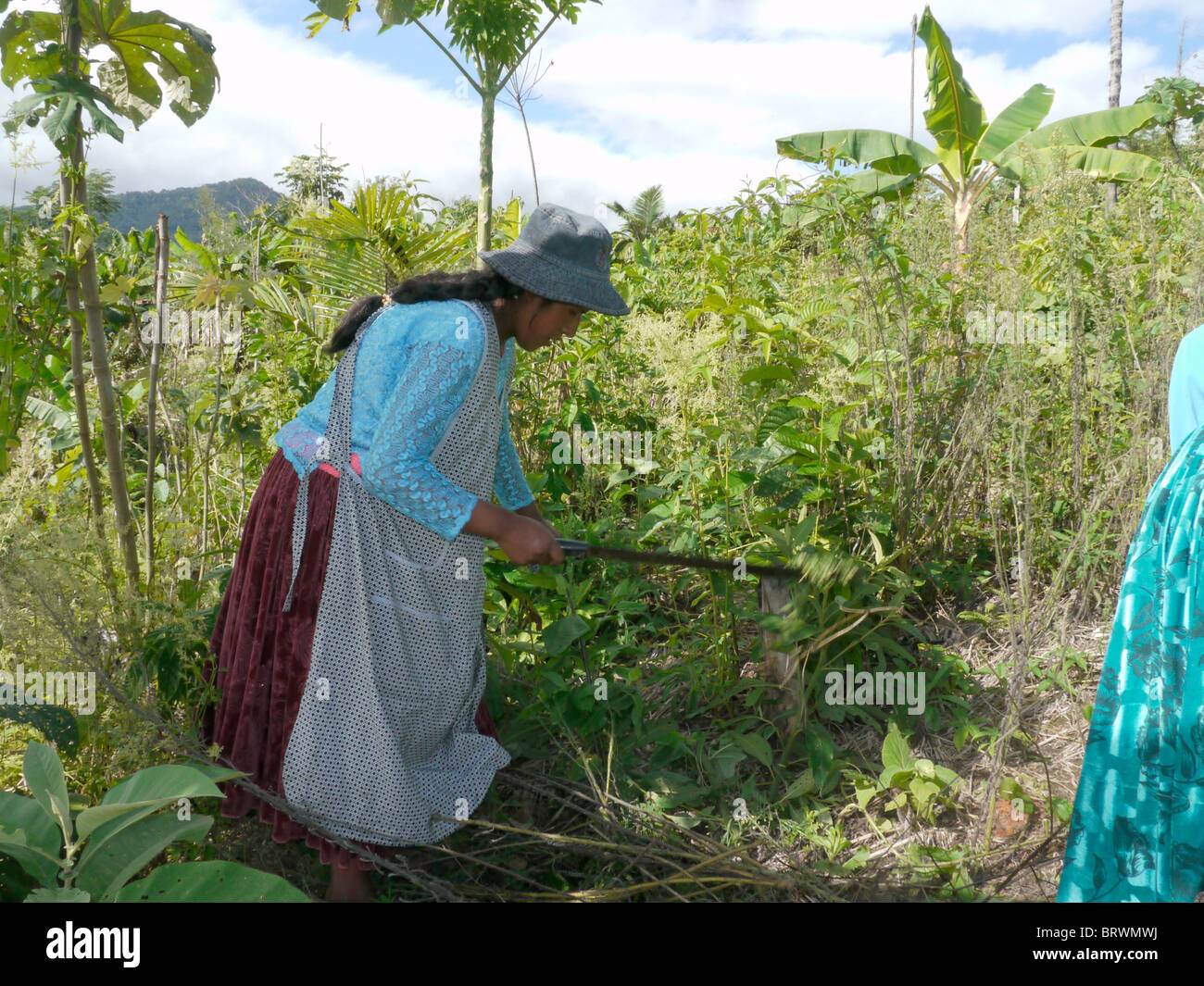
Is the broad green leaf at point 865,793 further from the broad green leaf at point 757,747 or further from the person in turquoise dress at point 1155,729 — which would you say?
the person in turquoise dress at point 1155,729

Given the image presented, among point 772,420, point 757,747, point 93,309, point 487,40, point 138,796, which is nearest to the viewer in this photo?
point 138,796

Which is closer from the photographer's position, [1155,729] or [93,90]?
A: [1155,729]

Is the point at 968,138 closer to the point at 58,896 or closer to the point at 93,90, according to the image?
the point at 93,90

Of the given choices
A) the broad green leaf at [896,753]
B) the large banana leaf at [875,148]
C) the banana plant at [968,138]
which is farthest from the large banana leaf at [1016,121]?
the broad green leaf at [896,753]

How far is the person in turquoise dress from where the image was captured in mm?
1588

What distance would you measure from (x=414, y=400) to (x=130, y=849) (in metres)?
0.93

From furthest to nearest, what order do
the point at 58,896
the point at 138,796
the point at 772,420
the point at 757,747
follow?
the point at 772,420 < the point at 757,747 < the point at 138,796 < the point at 58,896

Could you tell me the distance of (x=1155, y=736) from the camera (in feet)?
5.25

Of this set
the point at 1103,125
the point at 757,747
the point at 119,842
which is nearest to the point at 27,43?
the point at 119,842

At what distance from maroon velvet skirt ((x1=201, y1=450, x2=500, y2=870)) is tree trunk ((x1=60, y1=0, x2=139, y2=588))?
368 millimetres

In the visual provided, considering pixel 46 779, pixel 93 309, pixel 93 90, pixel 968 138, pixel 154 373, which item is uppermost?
pixel 968 138

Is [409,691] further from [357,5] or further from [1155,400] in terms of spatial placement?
[357,5]

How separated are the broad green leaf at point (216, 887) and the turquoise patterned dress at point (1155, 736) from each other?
1.40m

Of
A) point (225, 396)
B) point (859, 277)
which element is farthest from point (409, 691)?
point (859, 277)
